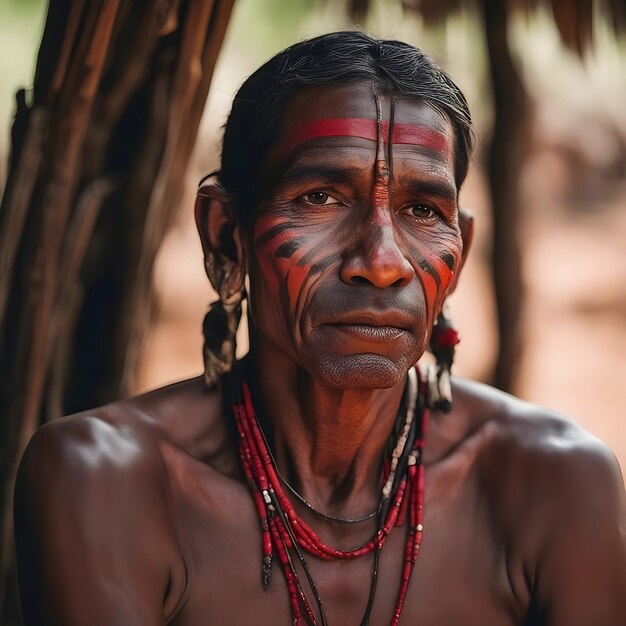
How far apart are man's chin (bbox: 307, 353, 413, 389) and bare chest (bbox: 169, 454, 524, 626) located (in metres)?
0.42

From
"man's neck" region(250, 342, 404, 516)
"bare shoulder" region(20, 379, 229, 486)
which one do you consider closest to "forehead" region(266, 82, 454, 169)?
"man's neck" region(250, 342, 404, 516)

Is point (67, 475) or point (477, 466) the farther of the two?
point (477, 466)

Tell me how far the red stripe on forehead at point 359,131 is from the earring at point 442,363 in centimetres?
48

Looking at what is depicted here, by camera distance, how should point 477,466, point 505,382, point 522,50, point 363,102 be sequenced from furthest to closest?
1. point 505,382
2. point 522,50
3. point 477,466
4. point 363,102

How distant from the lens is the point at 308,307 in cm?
246

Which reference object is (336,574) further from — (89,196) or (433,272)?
(89,196)

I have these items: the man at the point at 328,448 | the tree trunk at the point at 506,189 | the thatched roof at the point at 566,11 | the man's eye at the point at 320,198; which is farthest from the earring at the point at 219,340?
the tree trunk at the point at 506,189

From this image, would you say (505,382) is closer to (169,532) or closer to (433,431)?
(433,431)

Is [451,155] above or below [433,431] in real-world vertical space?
above

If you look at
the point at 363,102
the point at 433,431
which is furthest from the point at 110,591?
the point at 363,102

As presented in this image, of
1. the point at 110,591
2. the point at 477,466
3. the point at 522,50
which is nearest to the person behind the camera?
the point at 110,591

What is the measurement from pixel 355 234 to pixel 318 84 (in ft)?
1.17

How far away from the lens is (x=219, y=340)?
9.26 ft

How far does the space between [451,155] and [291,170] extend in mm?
372
